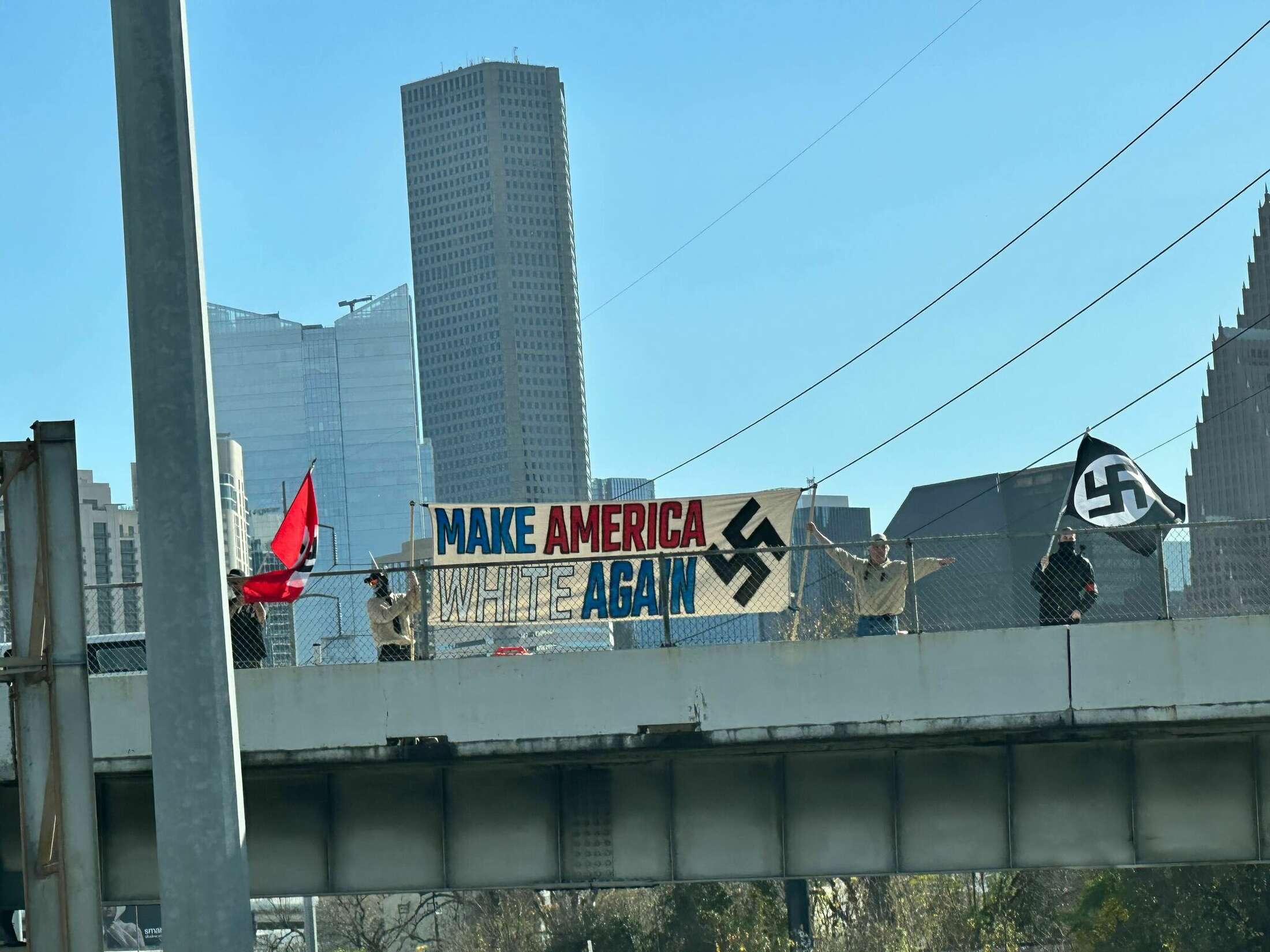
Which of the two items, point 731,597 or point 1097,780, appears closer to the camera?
point 1097,780

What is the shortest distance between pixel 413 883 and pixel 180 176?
1150cm

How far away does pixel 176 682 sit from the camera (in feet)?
23.1

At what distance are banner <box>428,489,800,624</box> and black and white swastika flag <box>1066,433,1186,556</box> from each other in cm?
323

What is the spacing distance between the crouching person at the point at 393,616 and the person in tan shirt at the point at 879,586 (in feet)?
14.5

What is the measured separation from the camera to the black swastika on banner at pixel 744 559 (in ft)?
61.9

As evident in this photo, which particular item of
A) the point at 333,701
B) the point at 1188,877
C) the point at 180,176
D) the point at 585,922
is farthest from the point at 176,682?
the point at 585,922

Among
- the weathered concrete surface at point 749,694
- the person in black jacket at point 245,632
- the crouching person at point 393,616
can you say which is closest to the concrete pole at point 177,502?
the weathered concrete surface at point 749,694

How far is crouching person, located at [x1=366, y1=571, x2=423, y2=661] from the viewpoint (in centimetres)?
1764

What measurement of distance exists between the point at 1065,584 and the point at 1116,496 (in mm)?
2117

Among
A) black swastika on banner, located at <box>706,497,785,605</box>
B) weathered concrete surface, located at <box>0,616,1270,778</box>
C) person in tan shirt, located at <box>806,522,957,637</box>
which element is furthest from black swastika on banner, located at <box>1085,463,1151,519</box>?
black swastika on banner, located at <box>706,497,785,605</box>

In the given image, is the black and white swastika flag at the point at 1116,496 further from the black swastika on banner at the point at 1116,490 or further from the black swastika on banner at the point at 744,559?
the black swastika on banner at the point at 744,559

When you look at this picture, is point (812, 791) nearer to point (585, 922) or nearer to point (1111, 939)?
point (1111, 939)

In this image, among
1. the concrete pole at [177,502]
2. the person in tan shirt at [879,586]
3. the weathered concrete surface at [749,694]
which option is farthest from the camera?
the person in tan shirt at [879,586]

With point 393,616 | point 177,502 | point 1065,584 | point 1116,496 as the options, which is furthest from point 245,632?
point 177,502
